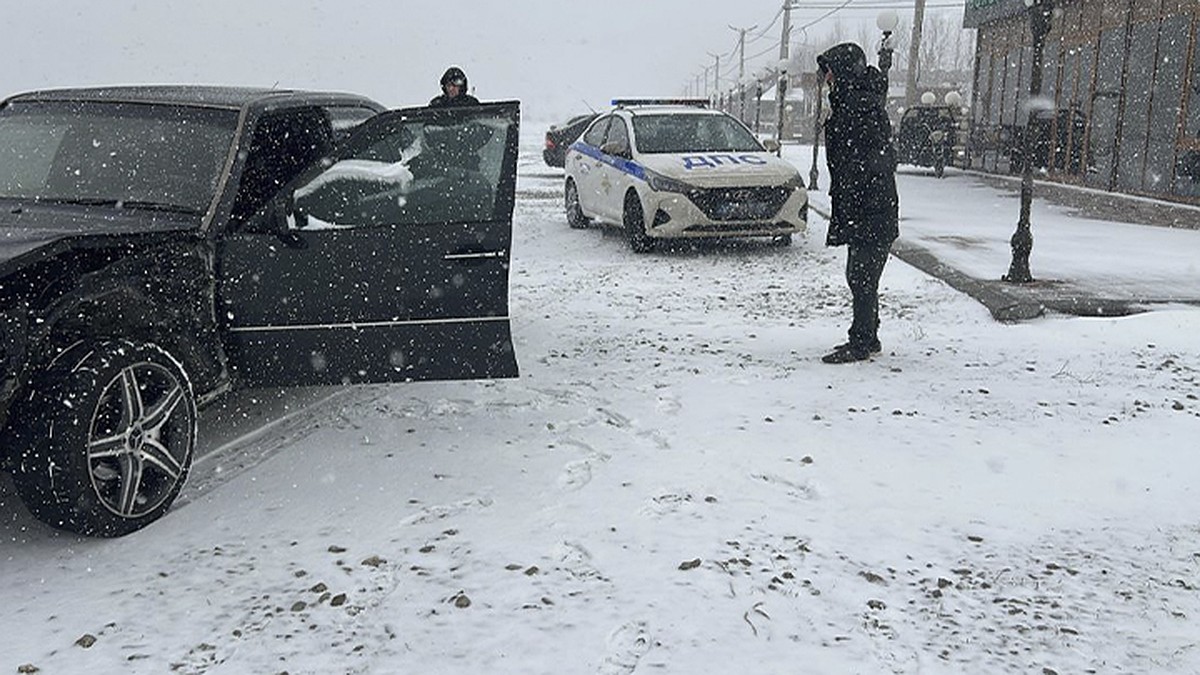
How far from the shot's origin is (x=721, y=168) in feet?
34.8

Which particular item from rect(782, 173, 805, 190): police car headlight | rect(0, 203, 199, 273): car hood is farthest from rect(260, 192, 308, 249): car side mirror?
rect(782, 173, 805, 190): police car headlight

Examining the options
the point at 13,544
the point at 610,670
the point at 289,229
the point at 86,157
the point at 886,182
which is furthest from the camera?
the point at 886,182

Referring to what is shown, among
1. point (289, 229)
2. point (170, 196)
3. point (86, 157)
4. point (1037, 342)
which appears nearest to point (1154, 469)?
point (1037, 342)

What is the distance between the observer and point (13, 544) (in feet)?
11.7

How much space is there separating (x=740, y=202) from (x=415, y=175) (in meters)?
6.44

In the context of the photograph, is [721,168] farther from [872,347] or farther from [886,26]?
[886,26]

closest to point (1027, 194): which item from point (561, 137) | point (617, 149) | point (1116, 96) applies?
point (617, 149)

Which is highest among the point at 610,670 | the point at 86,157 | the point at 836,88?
the point at 836,88

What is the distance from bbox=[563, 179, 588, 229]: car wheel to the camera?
43.7ft

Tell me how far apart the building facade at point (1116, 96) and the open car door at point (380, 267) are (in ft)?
39.8

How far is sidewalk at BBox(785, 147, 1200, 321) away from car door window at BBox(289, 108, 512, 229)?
181 inches

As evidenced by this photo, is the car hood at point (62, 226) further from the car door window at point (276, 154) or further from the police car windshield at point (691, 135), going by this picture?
the police car windshield at point (691, 135)

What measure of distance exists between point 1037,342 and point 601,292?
11.9 feet

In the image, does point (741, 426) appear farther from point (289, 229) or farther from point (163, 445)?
point (163, 445)
